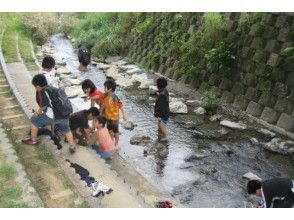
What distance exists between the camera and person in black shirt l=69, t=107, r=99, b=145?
9.22 meters

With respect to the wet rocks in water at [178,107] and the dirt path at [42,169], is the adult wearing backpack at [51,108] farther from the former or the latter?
the wet rocks in water at [178,107]

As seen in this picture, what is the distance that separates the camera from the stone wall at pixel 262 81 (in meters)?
11.2

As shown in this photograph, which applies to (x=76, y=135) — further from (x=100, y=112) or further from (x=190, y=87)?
(x=190, y=87)

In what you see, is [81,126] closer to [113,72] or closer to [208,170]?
[208,170]

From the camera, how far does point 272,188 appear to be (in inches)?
237

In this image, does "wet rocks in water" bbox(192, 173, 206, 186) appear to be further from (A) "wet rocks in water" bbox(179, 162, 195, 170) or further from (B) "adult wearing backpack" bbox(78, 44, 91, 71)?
(B) "adult wearing backpack" bbox(78, 44, 91, 71)

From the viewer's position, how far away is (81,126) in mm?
9266

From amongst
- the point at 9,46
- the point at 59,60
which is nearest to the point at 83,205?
the point at 59,60

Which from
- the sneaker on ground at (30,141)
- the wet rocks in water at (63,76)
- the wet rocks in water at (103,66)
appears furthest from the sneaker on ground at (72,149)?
the wet rocks in water at (103,66)

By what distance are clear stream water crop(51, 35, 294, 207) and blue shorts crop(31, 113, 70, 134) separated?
1842 millimetres

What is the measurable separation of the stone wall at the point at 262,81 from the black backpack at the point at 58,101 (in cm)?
575

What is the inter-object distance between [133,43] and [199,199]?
39.1 feet

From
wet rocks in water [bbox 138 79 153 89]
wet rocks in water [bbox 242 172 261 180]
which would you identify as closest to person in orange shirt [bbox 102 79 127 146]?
wet rocks in water [bbox 242 172 261 180]

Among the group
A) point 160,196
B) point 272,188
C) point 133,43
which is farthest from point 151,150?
point 133,43
